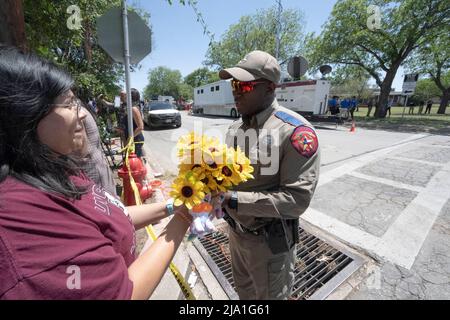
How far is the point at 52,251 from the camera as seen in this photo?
69 centimetres

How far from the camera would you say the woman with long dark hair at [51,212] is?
Result: 25.9 inches

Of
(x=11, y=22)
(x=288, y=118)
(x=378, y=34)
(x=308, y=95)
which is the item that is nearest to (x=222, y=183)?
(x=288, y=118)

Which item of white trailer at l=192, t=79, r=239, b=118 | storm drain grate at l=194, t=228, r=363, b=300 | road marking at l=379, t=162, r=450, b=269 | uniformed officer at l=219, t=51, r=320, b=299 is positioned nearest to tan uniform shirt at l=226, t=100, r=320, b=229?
uniformed officer at l=219, t=51, r=320, b=299

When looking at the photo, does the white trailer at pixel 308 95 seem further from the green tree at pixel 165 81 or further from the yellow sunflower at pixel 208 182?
the green tree at pixel 165 81

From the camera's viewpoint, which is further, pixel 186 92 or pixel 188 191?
pixel 186 92

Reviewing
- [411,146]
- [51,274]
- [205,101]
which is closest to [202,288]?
[51,274]

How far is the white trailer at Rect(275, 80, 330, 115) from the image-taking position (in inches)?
589

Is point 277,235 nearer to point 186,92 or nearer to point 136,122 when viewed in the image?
point 136,122

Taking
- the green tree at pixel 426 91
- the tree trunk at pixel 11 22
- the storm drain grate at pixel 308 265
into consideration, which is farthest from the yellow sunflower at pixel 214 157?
the green tree at pixel 426 91

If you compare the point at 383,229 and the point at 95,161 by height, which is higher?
the point at 95,161

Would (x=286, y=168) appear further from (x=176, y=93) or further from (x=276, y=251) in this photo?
(x=176, y=93)

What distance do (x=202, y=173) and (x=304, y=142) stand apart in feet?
2.31

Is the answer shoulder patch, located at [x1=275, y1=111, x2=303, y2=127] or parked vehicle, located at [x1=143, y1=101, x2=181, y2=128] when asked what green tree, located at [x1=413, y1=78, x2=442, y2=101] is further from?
shoulder patch, located at [x1=275, y1=111, x2=303, y2=127]

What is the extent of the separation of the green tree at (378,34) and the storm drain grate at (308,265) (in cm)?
1917
